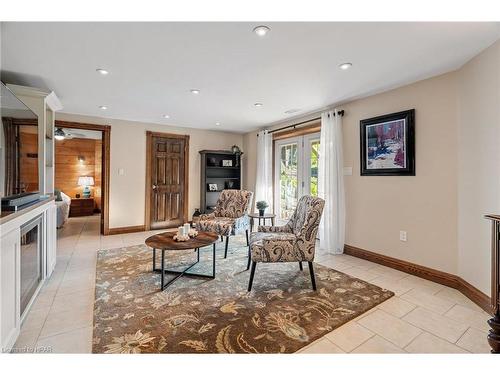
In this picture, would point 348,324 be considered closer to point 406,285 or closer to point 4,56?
point 406,285

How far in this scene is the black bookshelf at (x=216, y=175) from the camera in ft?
18.2

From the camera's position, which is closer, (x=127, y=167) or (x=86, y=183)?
(x=127, y=167)

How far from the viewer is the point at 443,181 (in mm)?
2639

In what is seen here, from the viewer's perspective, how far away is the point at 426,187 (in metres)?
2.77

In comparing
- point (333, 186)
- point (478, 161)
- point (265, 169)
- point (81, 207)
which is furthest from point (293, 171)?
point (81, 207)

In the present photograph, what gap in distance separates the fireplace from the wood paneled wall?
5.60 m

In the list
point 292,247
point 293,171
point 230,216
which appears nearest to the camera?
point 292,247

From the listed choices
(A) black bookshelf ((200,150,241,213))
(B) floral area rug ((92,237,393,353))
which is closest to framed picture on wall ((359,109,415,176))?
(B) floral area rug ((92,237,393,353))

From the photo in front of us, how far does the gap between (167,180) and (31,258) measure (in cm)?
320

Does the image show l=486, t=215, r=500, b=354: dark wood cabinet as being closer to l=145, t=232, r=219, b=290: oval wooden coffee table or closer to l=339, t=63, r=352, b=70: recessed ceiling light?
l=339, t=63, r=352, b=70: recessed ceiling light

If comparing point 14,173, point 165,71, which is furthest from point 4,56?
point 165,71

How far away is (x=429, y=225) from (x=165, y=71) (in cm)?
334

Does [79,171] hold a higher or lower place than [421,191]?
higher

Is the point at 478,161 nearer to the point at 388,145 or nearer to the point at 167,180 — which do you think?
the point at 388,145
